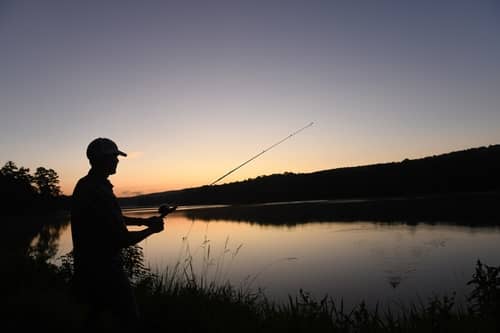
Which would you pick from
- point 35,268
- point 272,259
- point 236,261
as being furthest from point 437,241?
point 35,268

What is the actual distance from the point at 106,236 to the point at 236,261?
47.3 feet

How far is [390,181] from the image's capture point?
8594cm

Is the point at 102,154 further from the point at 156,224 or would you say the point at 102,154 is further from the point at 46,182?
the point at 46,182

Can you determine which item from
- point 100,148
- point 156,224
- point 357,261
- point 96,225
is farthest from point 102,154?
point 357,261

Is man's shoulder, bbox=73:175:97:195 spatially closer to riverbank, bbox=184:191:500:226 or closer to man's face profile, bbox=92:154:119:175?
man's face profile, bbox=92:154:119:175

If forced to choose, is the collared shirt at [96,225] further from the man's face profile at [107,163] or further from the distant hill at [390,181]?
the distant hill at [390,181]

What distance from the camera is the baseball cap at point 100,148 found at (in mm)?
3123

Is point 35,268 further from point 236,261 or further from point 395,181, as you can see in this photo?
point 395,181

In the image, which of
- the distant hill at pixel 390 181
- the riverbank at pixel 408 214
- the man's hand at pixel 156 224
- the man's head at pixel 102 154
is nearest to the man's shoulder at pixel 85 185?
the man's head at pixel 102 154

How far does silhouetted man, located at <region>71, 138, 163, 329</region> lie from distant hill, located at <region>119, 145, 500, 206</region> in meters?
51.5

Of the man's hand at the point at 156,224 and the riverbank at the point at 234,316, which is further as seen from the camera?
the riverbank at the point at 234,316

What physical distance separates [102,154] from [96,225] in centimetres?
57

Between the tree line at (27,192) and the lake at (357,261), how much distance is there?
47.4 m

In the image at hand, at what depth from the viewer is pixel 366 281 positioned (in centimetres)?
1202
